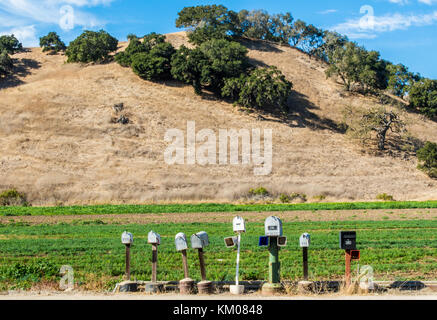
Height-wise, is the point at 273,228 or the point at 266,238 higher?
the point at 273,228

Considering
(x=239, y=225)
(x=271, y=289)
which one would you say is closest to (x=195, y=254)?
(x=271, y=289)

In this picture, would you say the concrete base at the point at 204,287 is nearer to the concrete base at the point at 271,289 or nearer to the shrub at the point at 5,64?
the concrete base at the point at 271,289

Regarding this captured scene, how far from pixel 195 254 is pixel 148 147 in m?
42.5

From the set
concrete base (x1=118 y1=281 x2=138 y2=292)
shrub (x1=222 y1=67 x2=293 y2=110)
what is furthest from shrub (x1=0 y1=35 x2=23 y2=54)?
concrete base (x1=118 y1=281 x2=138 y2=292)

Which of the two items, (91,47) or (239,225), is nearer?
(239,225)

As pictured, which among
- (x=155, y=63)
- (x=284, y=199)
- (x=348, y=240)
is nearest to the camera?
(x=348, y=240)

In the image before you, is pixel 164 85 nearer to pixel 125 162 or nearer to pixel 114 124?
pixel 114 124

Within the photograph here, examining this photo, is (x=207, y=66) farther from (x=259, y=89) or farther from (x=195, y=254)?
(x=195, y=254)

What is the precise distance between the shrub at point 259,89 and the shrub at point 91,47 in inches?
A: 963

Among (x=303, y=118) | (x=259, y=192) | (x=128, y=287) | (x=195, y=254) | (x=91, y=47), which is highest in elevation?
(x=91, y=47)

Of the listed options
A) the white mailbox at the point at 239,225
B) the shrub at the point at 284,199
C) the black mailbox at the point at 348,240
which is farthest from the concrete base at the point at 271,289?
the shrub at the point at 284,199

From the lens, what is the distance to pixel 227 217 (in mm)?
33531
